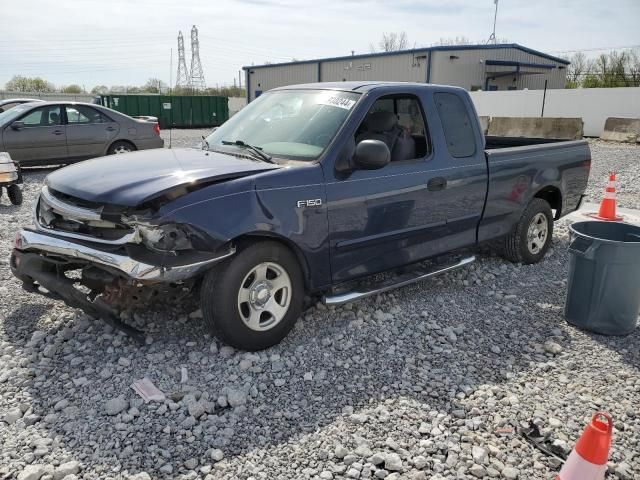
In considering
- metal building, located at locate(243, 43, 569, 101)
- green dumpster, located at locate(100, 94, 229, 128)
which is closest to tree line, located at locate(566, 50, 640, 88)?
metal building, located at locate(243, 43, 569, 101)

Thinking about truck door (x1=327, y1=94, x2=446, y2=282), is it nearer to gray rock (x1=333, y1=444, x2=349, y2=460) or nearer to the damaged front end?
the damaged front end

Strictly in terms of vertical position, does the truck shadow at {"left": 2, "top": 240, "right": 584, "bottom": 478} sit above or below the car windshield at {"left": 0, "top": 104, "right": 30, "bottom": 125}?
below

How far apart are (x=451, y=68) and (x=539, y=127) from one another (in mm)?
16147

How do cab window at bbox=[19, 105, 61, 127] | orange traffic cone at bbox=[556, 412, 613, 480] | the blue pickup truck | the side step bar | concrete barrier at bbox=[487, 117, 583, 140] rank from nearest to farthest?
orange traffic cone at bbox=[556, 412, 613, 480]
the blue pickup truck
the side step bar
cab window at bbox=[19, 105, 61, 127]
concrete barrier at bbox=[487, 117, 583, 140]

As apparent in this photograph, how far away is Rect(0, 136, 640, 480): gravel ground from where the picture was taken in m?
2.76

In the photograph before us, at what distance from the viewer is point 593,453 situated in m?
2.29

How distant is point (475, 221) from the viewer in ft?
16.9

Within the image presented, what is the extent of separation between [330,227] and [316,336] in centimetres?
83

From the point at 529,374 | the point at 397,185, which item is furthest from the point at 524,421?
the point at 397,185

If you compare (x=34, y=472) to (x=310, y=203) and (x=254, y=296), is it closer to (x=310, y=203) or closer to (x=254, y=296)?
(x=254, y=296)

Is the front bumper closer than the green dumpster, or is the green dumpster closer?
the front bumper

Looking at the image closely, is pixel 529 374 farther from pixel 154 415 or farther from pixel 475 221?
pixel 154 415

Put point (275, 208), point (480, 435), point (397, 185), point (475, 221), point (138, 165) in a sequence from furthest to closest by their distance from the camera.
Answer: point (475, 221)
point (397, 185)
point (138, 165)
point (275, 208)
point (480, 435)

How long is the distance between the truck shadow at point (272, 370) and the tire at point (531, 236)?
1.03m
